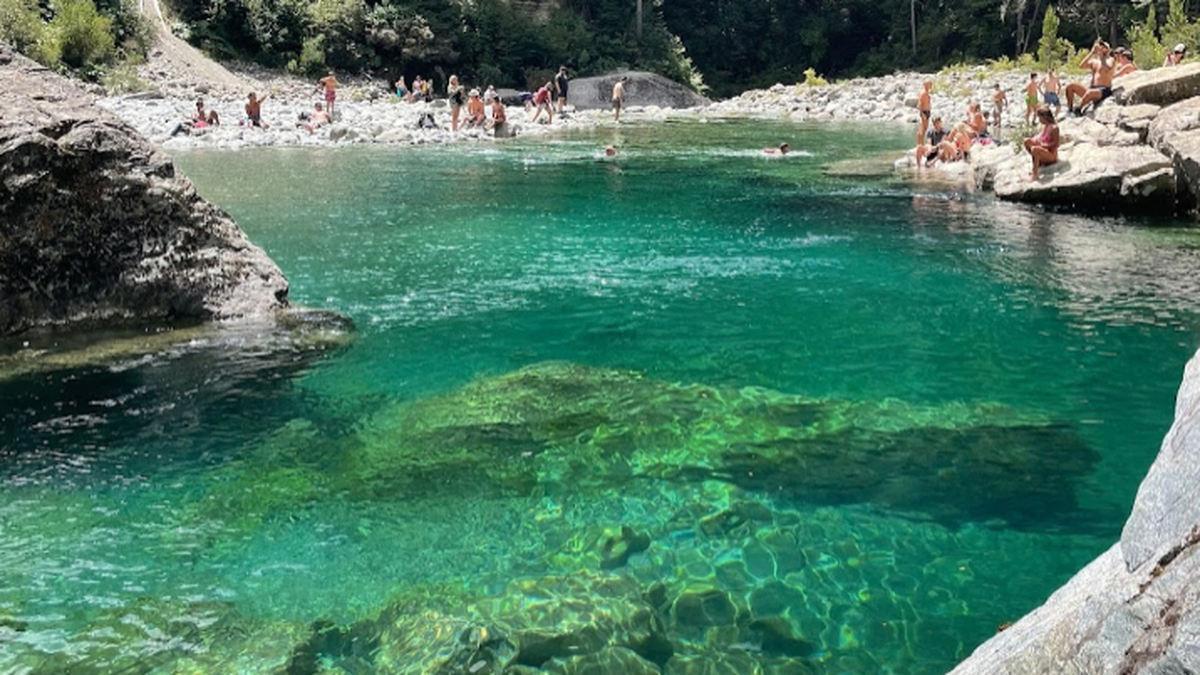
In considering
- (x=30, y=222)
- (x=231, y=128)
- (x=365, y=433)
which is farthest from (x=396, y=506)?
(x=231, y=128)

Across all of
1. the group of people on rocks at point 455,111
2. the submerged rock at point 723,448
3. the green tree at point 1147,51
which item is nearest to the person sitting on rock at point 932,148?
the green tree at point 1147,51

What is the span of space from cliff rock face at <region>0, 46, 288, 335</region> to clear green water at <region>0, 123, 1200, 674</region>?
3.01 feet

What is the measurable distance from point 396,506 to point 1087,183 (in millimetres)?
15212

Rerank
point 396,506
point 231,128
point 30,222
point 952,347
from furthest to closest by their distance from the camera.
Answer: point 231,128 → point 952,347 → point 30,222 → point 396,506

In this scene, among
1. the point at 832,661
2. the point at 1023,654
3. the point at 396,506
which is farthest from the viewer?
the point at 396,506

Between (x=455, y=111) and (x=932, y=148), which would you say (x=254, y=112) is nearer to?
(x=455, y=111)

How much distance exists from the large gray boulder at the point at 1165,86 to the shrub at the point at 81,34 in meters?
33.9

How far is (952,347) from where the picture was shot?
947 cm

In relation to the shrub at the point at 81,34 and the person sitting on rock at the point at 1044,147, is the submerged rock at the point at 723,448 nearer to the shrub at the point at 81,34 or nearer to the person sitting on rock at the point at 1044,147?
the person sitting on rock at the point at 1044,147

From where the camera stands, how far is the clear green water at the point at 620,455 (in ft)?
16.2

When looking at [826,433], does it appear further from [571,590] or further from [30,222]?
[30,222]

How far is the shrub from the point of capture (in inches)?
1348

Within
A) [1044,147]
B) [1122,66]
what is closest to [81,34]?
[1044,147]

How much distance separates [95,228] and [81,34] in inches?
1236
